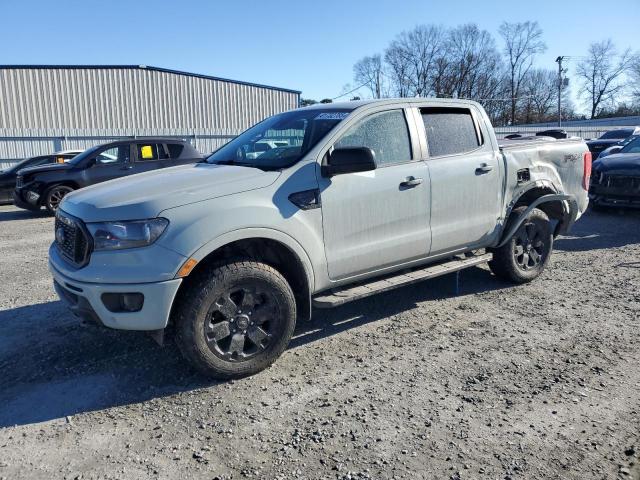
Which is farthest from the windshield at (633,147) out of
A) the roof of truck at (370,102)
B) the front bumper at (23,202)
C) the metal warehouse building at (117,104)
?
the metal warehouse building at (117,104)

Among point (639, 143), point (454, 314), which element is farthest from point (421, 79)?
point (454, 314)

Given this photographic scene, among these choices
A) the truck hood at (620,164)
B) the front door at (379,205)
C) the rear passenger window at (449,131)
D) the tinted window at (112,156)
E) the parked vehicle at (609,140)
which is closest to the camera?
the front door at (379,205)

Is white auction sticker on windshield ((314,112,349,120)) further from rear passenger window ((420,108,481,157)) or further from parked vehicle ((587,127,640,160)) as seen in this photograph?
parked vehicle ((587,127,640,160))

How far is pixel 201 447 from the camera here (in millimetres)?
2855

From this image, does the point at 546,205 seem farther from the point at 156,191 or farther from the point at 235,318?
the point at 156,191

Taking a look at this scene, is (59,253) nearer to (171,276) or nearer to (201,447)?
(171,276)

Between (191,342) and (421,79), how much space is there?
76.0 meters

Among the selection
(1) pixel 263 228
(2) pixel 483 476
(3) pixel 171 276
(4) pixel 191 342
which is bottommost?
(2) pixel 483 476

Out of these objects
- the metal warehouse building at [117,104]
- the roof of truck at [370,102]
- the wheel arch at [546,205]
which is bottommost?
the wheel arch at [546,205]

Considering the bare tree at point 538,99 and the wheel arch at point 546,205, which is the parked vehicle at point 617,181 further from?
the bare tree at point 538,99

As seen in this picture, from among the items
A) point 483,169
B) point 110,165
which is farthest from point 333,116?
point 110,165

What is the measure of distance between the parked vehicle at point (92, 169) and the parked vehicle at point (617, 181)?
901 cm

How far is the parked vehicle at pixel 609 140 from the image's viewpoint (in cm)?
1722

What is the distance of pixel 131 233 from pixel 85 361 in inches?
54.4
